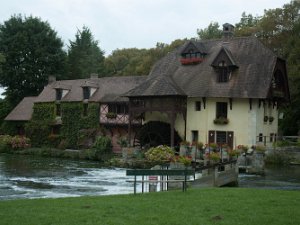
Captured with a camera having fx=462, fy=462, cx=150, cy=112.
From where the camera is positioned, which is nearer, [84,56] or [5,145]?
[5,145]

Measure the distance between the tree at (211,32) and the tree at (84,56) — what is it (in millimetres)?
16265

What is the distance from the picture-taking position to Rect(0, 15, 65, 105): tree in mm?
54938

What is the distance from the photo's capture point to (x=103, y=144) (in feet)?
129

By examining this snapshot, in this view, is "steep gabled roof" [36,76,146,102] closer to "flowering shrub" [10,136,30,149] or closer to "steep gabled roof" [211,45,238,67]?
"flowering shrub" [10,136,30,149]

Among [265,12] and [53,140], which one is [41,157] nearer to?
[53,140]

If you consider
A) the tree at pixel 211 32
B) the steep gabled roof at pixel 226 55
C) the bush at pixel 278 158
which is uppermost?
the tree at pixel 211 32

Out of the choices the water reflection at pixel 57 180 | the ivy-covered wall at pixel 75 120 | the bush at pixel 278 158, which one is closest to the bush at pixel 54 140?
the ivy-covered wall at pixel 75 120

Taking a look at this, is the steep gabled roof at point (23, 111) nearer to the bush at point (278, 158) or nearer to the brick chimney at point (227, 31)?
the brick chimney at point (227, 31)

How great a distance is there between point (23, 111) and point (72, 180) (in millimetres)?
28305

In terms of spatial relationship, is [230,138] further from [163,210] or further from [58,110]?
[163,210]

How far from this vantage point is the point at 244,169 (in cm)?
2892

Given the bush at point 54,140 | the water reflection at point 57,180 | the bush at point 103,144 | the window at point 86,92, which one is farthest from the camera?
the bush at point 54,140

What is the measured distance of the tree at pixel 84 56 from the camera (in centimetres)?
6681

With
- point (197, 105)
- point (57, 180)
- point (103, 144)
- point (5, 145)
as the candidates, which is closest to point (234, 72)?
point (197, 105)
